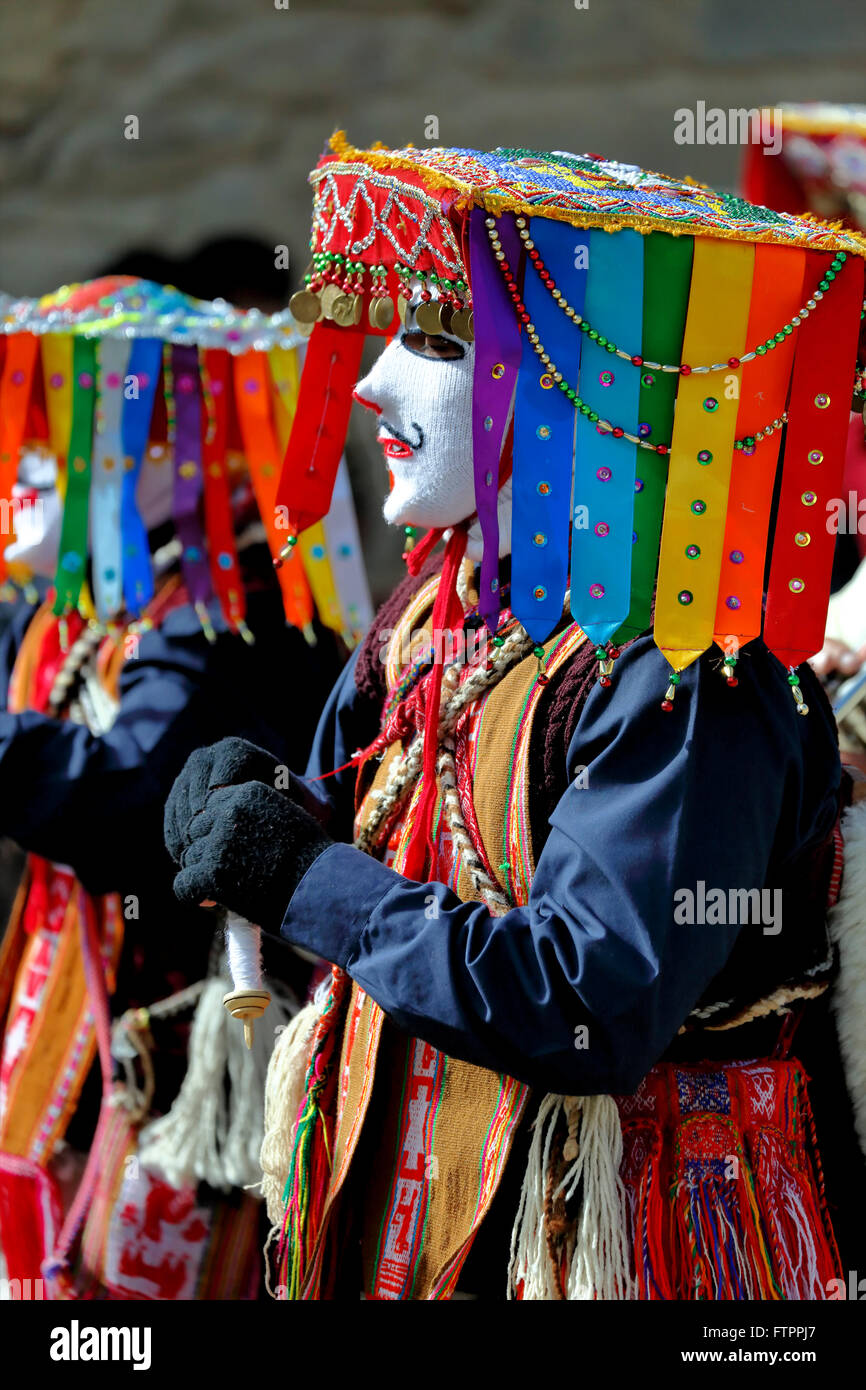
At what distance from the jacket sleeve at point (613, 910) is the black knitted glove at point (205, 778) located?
233 millimetres

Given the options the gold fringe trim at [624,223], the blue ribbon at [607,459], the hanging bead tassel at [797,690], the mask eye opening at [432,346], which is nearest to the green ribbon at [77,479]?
the mask eye opening at [432,346]

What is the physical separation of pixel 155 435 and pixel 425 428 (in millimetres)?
1196

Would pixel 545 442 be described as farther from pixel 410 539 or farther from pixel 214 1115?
pixel 214 1115

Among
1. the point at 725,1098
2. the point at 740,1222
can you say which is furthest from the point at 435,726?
the point at 740,1222

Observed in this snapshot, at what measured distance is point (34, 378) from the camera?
9.01 ft

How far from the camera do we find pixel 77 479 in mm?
2740

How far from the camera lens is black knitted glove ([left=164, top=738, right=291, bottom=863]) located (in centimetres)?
170

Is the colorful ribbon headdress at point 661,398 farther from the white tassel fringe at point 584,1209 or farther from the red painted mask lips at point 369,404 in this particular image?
the white tassel fringe at point 584,1209

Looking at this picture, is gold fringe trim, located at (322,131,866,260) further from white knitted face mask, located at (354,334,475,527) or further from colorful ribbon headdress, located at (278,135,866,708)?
white knitted face mask, located at (354,334,475,527)

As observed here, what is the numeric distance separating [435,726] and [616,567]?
364mm

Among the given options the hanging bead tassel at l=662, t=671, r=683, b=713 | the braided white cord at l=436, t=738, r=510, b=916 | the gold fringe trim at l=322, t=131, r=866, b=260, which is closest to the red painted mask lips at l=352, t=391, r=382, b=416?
the gold fringe trim at l=322, t=131, r=866, b=260

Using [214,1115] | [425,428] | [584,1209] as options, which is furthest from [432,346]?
[214,1115]
